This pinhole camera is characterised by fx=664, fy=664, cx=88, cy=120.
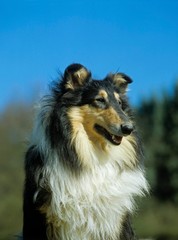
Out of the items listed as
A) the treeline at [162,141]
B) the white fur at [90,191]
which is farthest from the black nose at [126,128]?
the treeline at [162,141]

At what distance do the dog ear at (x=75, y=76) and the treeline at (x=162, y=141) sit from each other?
34009 mm

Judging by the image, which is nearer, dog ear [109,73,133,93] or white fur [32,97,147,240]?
white fur [32,97,147,240]

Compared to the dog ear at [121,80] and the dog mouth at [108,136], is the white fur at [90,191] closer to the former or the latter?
the dog mouth at [108,136]

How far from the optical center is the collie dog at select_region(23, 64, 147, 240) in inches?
328

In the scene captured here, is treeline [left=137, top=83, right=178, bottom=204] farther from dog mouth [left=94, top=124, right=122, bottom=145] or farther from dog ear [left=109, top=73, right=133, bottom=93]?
dog mouth [left=94, top=124, right=122, bottom=145]

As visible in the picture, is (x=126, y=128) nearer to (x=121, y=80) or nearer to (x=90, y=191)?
(x=90, y=191)

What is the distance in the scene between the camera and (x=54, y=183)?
835 cm

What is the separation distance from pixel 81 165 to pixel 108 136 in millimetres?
509

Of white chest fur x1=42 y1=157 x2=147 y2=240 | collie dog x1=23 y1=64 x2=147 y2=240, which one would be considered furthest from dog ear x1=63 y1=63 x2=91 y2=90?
white chest fur x1=42 y1=157 x2=147 y2=240

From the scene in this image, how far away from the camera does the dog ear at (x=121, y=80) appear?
9.25 meters

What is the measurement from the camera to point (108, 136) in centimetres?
854

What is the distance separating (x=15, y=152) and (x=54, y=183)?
907 inches

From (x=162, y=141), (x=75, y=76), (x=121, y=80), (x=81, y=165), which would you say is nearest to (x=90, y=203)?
(x=81, y=165)

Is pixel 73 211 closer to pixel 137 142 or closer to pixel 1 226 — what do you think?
pixel 137 142
